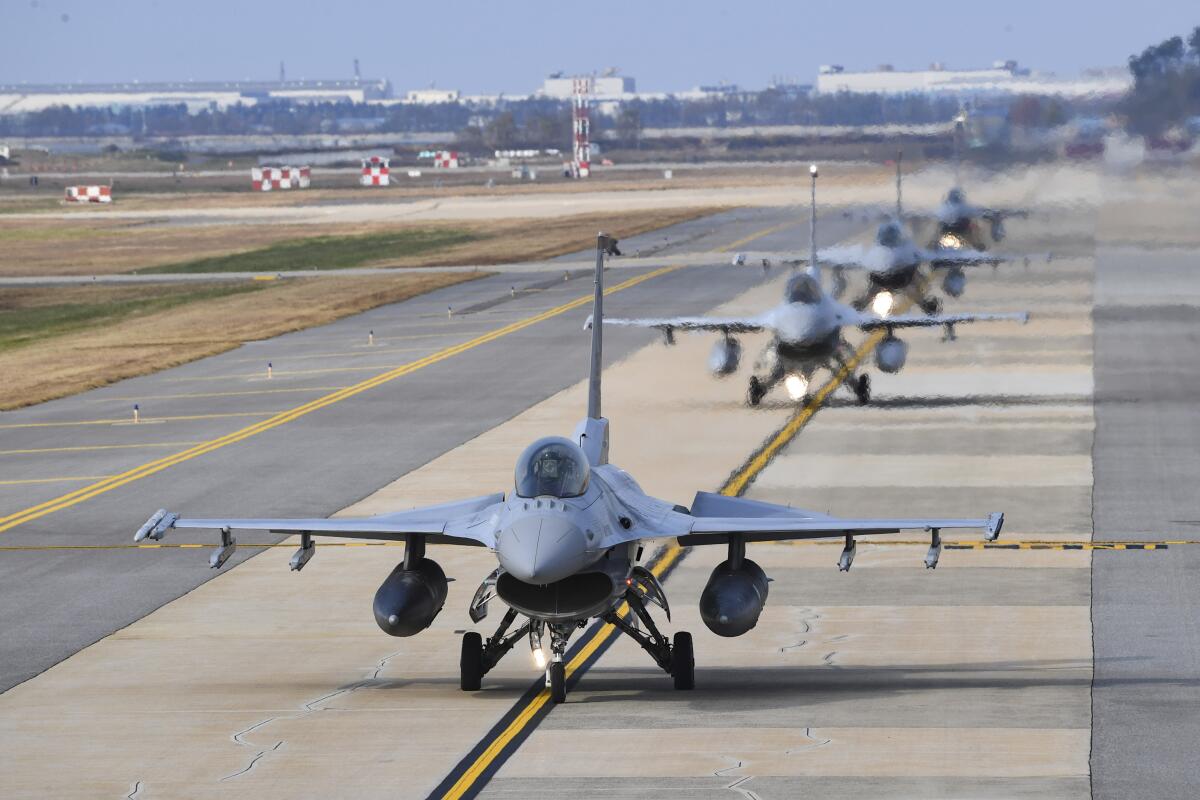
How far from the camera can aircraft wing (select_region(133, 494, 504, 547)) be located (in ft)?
73.7

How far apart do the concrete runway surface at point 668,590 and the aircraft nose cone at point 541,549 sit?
71.4 inches

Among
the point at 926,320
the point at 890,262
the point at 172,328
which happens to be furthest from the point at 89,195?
the point at 926,320

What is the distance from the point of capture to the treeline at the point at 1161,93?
87.5 metres

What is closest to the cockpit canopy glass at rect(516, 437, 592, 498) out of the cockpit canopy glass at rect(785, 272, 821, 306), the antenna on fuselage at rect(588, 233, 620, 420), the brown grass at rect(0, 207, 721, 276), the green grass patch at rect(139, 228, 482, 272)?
the antenna on fuselage at rect(588, 233, 620, 420)

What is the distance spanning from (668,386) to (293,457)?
43.1ft

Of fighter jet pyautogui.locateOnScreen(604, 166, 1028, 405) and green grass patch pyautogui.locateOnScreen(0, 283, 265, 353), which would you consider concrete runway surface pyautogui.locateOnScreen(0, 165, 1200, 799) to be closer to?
fighter jet pyautogui.locateOnScreen(604, 166, 1028, 405)

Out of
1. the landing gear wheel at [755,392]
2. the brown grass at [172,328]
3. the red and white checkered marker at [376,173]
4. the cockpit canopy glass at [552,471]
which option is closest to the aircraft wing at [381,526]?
the cockpit canopy glass at [552,471]

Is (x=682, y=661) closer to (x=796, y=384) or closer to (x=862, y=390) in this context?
(x=796, y=384)

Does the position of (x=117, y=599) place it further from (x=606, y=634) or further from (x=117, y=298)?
(x=117, y=298)

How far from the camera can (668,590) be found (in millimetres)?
28906

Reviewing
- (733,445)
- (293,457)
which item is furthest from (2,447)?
(733,445)

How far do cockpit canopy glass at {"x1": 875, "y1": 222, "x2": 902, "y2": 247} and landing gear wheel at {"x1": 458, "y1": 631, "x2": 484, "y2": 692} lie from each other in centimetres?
4170

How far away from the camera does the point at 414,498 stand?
3700cm

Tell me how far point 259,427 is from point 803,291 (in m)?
12.8
